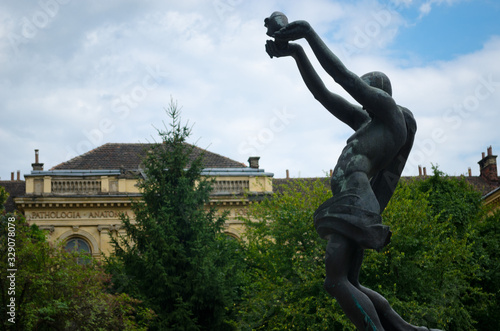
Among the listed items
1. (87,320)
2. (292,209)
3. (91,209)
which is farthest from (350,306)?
(91,209)

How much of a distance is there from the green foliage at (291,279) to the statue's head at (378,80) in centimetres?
1504

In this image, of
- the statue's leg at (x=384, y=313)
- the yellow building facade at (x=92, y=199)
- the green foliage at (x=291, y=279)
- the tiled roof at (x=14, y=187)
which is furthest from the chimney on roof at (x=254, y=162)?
the statue's leg at (x=384, y=313)

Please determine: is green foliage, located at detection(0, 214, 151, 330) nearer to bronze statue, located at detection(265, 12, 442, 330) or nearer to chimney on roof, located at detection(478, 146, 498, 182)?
bronze statue, located at detection(265, 12, 442, 330)

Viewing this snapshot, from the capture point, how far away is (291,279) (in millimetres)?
24750

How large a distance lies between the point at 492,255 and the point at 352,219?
26.2 meters

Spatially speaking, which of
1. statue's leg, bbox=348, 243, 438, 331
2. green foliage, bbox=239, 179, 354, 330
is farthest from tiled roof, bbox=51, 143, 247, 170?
statue's leg, bbox=348, 243, 438, 331

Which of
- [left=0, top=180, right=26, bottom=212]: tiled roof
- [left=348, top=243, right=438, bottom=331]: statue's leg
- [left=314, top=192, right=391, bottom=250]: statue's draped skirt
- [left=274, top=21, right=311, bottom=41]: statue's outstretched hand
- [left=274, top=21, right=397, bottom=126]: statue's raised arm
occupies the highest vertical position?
[left=0, top=180, right=26, bottom=212]: tiled roof

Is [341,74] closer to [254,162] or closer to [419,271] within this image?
[419,271]

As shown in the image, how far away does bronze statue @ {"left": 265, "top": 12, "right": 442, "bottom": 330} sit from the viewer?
6.29 metres

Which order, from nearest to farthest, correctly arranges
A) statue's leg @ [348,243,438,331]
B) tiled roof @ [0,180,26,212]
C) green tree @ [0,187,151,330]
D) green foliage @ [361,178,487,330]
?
statue's leg @ [348,243,438,331]
green tree @ [0,187,151,330]
green foliage @ [361,178,487,330]
tiled roof @ [0,180,26,212]

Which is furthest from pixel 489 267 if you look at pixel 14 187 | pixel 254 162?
pixel 14 187

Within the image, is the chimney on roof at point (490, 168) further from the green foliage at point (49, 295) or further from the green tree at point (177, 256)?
the green foliage at point (49, 295)

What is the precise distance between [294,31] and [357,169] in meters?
1.42

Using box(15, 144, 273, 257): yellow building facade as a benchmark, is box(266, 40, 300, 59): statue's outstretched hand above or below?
below
